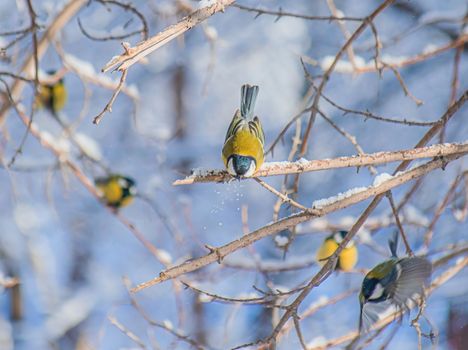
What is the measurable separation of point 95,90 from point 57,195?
0.72m

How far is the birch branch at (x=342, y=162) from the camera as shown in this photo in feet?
4.16

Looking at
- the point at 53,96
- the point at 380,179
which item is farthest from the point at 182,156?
the point at 380,179

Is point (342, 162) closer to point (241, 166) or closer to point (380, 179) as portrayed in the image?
point (380, 179)

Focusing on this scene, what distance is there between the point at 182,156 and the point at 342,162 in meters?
2.84

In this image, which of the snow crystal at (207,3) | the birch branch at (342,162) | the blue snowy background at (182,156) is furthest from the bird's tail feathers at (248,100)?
the blue snowy background at (182,156)

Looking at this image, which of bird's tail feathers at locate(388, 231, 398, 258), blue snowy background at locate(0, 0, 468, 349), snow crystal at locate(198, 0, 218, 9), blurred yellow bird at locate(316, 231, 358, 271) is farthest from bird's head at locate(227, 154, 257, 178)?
blue snowy background at locate(0, 0, 468, 349)

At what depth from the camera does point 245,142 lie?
5.32 ft

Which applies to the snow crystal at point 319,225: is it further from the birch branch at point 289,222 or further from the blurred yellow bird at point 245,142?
the birch branch at point 289,222

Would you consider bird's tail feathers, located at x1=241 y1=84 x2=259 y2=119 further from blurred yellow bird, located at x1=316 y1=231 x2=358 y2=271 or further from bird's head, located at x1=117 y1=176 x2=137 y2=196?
bird's head, located at x1=117 y1=176 x2=137 y2=196

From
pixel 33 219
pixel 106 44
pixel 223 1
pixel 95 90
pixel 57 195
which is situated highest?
pixel 106 44

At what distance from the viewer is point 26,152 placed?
4027mm

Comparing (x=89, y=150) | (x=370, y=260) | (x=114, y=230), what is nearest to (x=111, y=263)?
(x=114, y=230)

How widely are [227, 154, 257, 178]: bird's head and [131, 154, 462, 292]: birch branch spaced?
19cm

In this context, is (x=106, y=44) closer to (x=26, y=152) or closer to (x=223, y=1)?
(x=26, y=152)
